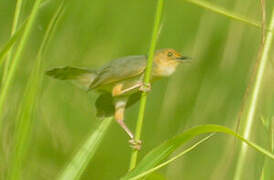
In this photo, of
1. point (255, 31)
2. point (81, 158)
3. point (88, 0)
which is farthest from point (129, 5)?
point (81, 158)

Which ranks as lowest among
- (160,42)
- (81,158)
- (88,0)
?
(81,158)

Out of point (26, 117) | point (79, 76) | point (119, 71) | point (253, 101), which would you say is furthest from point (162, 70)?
point (26, 117)

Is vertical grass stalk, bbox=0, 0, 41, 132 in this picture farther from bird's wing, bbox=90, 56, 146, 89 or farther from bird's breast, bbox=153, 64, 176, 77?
bird's breast, bbox=153, 64, 176, 77

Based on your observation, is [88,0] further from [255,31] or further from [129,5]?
[255,31]

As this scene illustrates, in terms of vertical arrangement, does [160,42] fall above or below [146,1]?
below

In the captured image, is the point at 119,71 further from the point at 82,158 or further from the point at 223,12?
the point at 223,12

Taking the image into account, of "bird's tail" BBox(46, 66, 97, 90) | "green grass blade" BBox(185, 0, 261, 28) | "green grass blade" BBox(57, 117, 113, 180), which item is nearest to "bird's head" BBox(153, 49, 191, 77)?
"bird's tail" BBox(46, 66, 97, 90)
